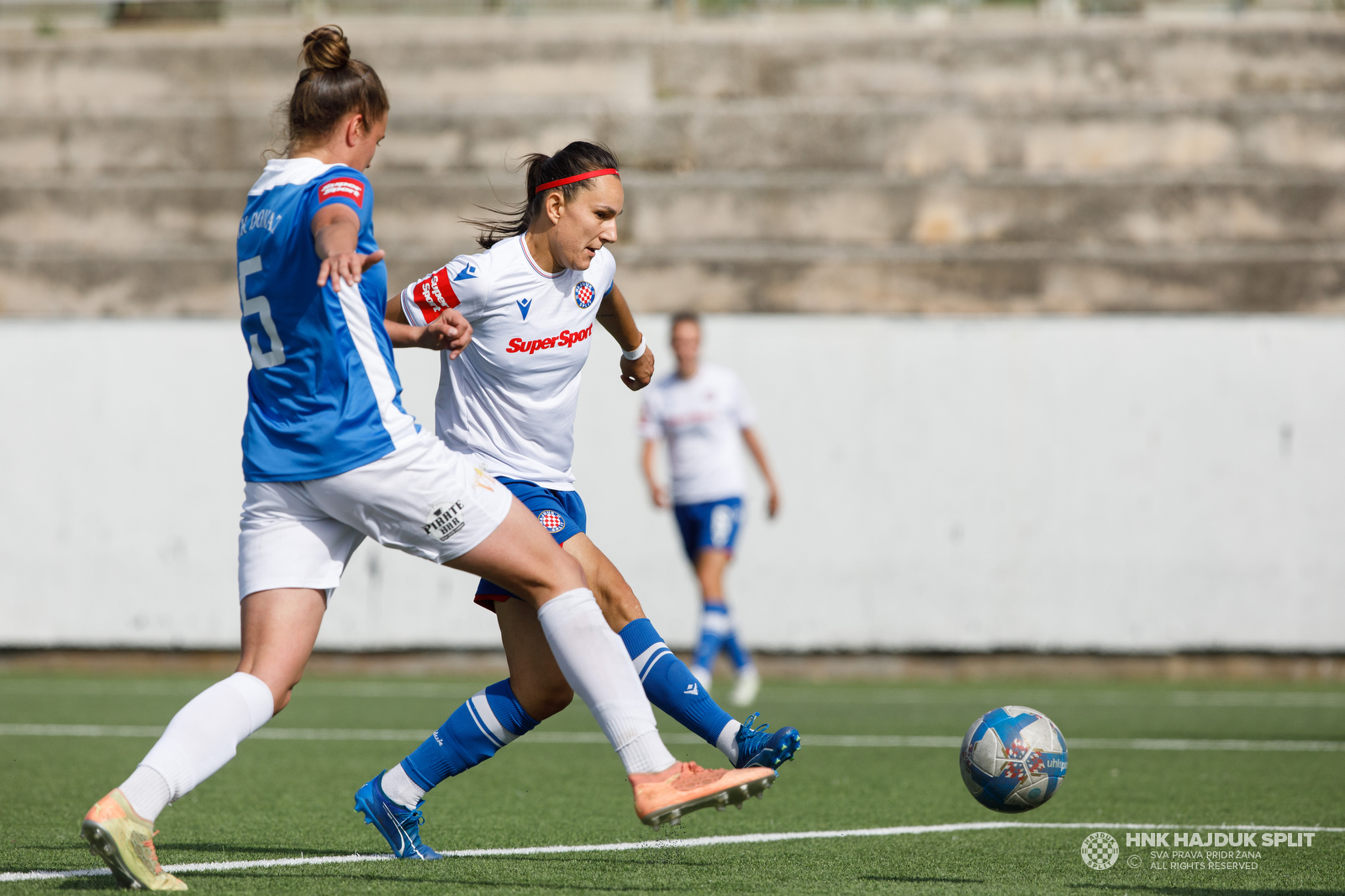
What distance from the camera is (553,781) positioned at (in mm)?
6414

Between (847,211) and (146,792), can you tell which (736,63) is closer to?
(847,211)

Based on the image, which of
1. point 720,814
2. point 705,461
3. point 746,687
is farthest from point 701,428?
point 720,814

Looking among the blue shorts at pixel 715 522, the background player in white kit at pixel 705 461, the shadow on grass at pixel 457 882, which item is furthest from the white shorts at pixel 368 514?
the blue shorts at pixel 715 522

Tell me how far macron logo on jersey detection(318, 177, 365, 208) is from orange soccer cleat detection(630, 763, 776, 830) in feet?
4.99

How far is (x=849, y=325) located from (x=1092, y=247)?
276cm

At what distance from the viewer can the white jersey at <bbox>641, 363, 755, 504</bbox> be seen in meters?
10.2

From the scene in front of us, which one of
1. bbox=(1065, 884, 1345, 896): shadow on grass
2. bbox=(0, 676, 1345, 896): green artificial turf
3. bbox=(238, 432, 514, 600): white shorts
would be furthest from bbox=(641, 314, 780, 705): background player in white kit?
bbox=(238, 432, 514, 600): white shorts

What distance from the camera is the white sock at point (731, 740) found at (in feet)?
14.1

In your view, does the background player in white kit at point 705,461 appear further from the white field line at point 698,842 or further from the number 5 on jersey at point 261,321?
the number 5 on jersey at point 261,321

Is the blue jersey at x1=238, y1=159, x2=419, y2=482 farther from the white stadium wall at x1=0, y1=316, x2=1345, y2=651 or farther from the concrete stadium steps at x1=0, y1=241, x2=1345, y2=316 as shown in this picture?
the concrete stadium steps at x1=0, y1=241, x2=1345, y2=316

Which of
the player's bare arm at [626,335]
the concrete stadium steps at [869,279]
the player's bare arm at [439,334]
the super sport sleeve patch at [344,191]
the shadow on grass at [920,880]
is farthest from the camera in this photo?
the concrete stadium steps at [869,279]

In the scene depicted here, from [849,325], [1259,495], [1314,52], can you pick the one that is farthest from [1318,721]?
[1314,52]

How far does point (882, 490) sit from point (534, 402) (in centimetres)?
758

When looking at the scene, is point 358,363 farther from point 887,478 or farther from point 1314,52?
point 1314,52
